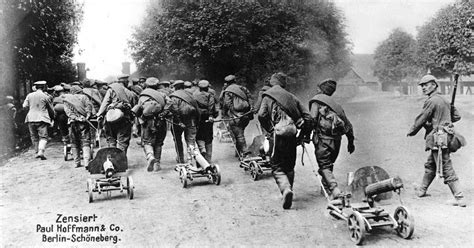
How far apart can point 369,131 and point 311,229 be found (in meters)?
13.3

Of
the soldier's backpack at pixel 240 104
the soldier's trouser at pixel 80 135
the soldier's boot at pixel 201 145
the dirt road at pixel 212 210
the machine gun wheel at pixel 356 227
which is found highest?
the soldier's backpack at pixel 240 104

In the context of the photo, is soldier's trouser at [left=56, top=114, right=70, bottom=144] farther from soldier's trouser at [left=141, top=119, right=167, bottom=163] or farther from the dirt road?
soldier's trouser at [left=141, top=119, right=167, bottom=163]

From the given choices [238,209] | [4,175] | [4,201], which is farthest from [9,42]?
[238,209]

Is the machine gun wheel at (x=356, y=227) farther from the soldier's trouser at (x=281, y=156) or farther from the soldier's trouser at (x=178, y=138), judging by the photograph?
the soldier's trouser at (x=178, y=138)

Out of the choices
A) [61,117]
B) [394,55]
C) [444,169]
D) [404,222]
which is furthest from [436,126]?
[394,55]

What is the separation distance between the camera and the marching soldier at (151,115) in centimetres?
1012

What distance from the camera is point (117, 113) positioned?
9883mm

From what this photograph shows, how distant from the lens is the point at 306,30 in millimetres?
24094

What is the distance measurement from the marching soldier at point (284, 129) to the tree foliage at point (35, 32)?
1182cm

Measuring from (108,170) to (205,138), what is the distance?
3.60 meters

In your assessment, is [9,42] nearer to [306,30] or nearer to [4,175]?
[4,175]

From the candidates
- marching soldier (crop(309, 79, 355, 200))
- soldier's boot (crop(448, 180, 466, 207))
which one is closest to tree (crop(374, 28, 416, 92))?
soldier's boot (crop(448, 180, 466, 207))

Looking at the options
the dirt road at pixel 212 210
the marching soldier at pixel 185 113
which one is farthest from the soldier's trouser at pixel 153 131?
the dirt road at pixel 212 210

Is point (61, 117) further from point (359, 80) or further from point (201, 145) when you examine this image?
point (359, 80)
